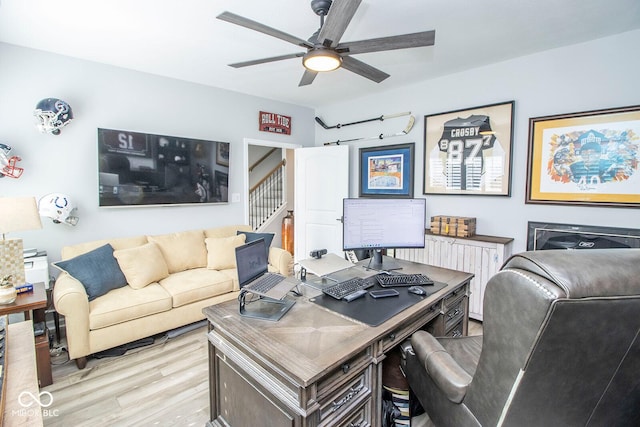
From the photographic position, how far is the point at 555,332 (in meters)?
0.78

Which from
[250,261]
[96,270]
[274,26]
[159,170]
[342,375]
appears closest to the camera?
[342,375]

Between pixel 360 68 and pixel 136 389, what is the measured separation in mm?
2771

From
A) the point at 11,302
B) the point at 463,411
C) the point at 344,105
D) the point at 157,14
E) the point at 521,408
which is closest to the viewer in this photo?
the point at 521,408

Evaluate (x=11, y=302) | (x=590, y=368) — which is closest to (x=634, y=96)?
(x=590, y=368)

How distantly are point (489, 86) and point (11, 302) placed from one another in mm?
4441

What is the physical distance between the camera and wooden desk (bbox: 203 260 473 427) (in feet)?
3.62

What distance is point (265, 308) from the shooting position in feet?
5.08

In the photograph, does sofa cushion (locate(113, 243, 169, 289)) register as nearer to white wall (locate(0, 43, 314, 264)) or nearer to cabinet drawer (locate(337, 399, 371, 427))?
white wall (locate(0, 43, 314, 264))

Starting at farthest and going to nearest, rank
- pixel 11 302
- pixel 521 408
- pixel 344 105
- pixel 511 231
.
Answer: pixel 344 105, pixel 511 231, pixel 11 302, pixel 521 408

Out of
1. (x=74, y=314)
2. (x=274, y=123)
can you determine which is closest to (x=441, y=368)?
(x=74, y=314)

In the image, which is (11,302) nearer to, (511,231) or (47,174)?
(47,174)

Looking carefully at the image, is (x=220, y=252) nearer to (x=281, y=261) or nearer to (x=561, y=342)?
(x=281, y=261)

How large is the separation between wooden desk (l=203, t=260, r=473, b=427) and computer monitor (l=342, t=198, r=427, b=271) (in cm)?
59

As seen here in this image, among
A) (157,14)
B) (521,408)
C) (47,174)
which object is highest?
(157,14)
